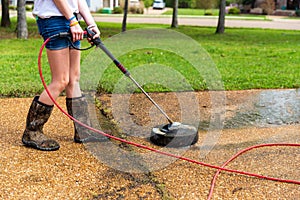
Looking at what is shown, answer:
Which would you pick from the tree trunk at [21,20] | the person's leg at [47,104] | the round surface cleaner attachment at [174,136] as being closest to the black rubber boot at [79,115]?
the person's leg at [47,104]

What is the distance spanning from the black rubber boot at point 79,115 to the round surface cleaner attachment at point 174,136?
1.55ft

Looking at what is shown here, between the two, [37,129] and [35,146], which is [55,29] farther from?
[35,146]

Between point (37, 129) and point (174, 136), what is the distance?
1.01m

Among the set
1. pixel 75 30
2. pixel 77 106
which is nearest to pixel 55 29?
pixel 75 30

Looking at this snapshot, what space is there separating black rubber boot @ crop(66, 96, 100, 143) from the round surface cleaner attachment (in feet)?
1.55

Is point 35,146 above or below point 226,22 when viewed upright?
Answer: above

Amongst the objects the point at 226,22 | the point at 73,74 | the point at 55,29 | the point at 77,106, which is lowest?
the point at 226,22

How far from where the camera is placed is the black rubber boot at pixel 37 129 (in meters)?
3.24

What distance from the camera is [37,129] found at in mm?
3303

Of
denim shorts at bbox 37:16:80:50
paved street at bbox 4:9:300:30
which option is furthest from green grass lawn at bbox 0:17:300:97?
paved street at bbox 4:9:300:30

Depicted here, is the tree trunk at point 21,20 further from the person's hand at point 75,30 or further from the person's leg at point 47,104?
the person's hand at point 75,30

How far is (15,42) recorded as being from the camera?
1052 centimetres

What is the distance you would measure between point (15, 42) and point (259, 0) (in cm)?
2885

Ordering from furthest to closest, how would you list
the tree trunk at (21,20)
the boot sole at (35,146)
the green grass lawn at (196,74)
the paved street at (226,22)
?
the paved street at (226,22) < the tree trunk at (21,20) < the green grass lawn at (196,74) < the boot sole at (35,146)
